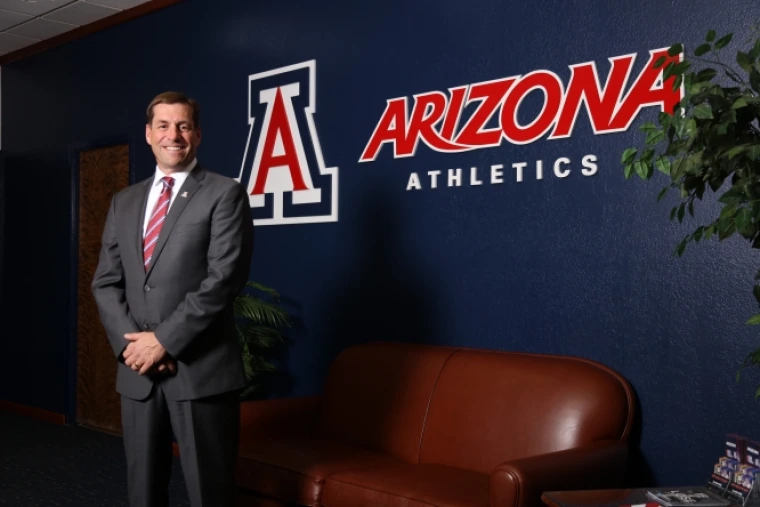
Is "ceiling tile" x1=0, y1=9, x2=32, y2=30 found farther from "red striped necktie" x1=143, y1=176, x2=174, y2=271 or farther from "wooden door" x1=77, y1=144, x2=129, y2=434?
"red striped necktie" x1=143, y1=176, x2=174, y2=271

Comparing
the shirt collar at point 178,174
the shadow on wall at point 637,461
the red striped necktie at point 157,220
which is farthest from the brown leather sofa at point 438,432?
the shirt collar at point 178,174

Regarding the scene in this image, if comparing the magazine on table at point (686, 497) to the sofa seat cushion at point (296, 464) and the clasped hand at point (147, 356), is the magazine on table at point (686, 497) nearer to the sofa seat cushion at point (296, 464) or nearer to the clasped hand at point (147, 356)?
the sofa seat cushion at point (296, 464)

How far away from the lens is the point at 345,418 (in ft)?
13.1

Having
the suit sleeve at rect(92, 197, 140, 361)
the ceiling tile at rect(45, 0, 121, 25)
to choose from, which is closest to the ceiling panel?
the ceiling tile at rect(45, 0, 121, 25)

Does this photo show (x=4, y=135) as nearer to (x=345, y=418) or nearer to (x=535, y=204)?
(x=345, y=418)

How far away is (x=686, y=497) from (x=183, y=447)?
5.05ft

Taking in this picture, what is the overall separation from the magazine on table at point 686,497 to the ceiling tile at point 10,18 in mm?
5444

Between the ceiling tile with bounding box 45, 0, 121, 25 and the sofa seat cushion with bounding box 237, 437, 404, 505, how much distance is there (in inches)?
142

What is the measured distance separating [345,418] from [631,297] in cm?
142

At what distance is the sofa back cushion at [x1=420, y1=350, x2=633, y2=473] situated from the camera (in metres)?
3.20

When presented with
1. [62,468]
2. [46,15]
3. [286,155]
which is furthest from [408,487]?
[46,15]

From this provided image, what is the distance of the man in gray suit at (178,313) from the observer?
2.79 m

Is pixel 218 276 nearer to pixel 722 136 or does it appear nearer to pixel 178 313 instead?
pixel 178 313

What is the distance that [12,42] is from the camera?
684cm
